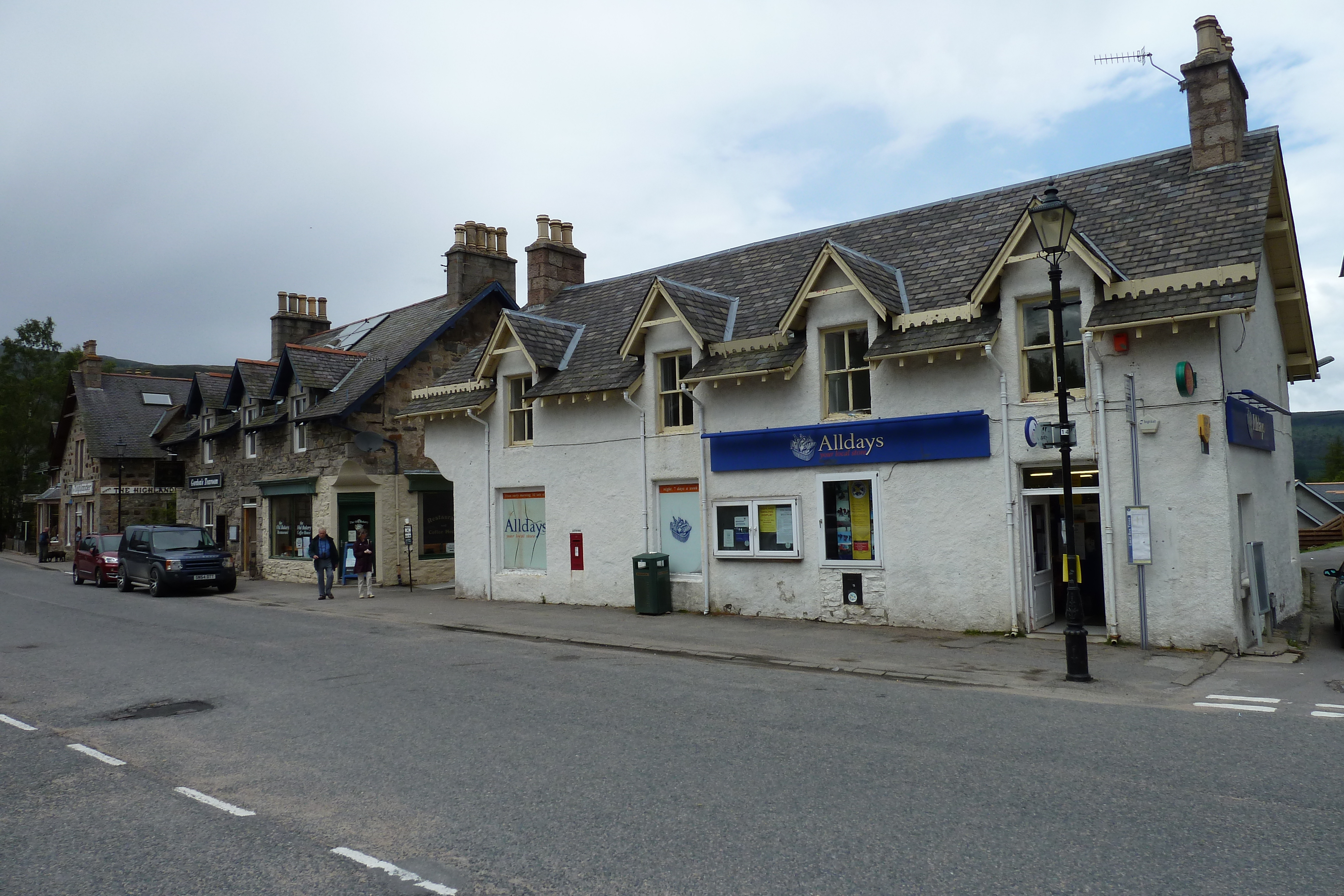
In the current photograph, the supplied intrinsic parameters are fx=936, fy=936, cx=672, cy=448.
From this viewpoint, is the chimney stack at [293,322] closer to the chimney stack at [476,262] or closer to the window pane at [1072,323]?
the chimney stack at [476,262]

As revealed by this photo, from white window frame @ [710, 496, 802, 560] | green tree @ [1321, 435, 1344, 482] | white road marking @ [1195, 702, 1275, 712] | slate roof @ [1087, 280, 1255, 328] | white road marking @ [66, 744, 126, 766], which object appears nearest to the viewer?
white road marking @ [66, 744, 126, 766]

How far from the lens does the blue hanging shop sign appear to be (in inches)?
554

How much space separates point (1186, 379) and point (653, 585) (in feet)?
Answer: 30.5

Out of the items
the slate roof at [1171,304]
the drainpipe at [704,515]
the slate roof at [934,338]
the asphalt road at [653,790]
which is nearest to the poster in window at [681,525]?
the drainpipe at [704,515]

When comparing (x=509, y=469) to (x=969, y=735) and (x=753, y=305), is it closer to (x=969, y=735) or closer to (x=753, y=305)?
(x=753, y=305)

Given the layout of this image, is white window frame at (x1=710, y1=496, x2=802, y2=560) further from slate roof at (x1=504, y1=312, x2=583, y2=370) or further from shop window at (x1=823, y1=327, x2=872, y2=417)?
slate roof at (x1=504, y1=312, x2=583, y2=370)

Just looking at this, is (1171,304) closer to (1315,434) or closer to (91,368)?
(91,368)

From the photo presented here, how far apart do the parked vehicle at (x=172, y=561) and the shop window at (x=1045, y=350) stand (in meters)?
21.2

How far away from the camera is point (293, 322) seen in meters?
36.9

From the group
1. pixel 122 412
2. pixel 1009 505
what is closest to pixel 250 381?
pixel 122 412

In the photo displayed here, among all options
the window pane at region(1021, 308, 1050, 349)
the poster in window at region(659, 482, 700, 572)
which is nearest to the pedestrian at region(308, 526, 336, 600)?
the poster in window at region(659, 482, 700, 572)

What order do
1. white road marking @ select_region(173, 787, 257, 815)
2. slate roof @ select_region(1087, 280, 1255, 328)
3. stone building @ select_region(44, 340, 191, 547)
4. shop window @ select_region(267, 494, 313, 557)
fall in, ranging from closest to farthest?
white road marking @ select_region(173, 787, 257, 815), slate roof @ select_region(1087, 280, 1255, 328), shop window @ select_region(267, 494, 313, 557), stone building @ select_region(44, 340, 191, 547)

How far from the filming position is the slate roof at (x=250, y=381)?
3034 centimetres

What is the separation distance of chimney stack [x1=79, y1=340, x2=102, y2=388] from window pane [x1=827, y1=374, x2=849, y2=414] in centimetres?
4405
